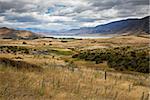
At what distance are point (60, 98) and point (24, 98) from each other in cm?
111

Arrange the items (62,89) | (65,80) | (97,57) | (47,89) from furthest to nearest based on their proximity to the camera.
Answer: (97,57) < (65,80) < (62,89) < (47,89)

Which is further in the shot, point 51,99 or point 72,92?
point 72,92

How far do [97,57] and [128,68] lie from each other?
15.2m

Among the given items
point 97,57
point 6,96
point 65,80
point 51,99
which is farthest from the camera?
point 97,57

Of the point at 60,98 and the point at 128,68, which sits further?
the point at 128,68

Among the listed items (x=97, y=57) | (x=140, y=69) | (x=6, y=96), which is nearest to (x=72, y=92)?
(x=6, y=96)

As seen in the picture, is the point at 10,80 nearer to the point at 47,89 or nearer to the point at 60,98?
the point at 47,89

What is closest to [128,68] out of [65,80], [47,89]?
[65,80]

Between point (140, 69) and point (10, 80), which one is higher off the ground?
point (10, 80)

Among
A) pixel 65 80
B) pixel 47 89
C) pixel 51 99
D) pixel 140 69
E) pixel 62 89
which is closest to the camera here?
pixel 51 99

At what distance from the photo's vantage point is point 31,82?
984cm

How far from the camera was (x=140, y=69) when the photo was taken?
141 feet

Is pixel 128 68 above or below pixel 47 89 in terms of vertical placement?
below

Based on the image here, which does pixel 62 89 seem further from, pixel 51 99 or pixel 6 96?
pixel 6 96
